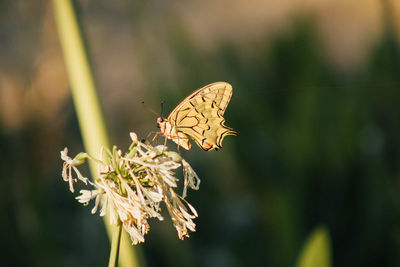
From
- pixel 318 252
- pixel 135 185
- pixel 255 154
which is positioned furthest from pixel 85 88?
pixel 255 154

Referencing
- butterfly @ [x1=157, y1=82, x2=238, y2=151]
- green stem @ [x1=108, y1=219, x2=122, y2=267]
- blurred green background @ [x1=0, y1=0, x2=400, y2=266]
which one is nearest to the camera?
green stem @ [x1=108, y1=219, x2=122, y2=267]

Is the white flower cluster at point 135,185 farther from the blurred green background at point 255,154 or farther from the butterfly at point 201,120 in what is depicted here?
the blurred green background at point 255,154

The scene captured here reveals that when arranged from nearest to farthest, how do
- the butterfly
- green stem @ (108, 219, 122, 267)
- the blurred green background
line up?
1. green stem @ (108, 219, 122, 267)
2. the butterfly
3. the blurred green background

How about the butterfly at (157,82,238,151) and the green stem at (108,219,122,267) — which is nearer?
the green stem at (108,219,122,267)

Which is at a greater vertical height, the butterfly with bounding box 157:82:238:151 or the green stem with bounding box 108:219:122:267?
the butterfly with bounding box 157:82:238:151

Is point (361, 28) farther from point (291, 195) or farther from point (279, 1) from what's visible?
point (291, 195)

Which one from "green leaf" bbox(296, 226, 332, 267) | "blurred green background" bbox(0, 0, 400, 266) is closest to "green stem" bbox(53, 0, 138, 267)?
"green leaf" bbox(296, 226, 332, 267)

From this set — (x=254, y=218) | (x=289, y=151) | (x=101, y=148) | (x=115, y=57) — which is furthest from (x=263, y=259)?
(x=115, y=57)

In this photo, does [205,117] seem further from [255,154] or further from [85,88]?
[255,154]

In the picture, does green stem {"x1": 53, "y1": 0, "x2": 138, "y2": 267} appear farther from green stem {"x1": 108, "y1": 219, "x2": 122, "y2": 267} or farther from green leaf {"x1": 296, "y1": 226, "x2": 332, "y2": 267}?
green leaf {"x1": 296, "y1": 226, "x2": 332, "y2": 267}
